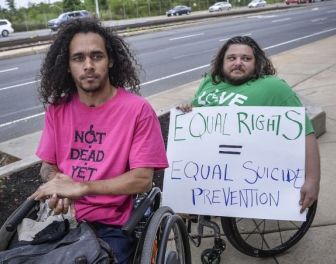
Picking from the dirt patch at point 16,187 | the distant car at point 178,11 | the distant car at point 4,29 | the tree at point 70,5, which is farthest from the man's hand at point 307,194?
the tree at point 70,5

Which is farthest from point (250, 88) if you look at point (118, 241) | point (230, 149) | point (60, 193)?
point (60, 193)

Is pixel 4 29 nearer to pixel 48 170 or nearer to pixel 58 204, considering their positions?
pixel 48 170

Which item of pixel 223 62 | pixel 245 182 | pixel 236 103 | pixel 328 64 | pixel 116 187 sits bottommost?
pixel 328 64

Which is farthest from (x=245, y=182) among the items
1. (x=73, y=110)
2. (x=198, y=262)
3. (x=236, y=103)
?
(x=73, y=110)

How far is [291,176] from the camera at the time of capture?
8.67ft

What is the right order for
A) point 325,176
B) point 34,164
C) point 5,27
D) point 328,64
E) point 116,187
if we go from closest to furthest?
point 116,187 → point 325,176 → point 34,164 → point 328,64 → point 5,27

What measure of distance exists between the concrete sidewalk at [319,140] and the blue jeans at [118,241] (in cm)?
100

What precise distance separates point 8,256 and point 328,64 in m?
9.77

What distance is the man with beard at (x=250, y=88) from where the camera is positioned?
8.77 feet

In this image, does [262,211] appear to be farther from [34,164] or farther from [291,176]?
[34,164]

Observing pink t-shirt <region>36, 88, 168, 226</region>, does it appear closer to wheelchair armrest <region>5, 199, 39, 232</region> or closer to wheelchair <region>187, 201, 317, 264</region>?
wheelchair armrest <region>5, 199, 39, 232</region>

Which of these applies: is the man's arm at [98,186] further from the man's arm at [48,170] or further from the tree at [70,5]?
the tree at [70,5]

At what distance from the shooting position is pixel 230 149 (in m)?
2.73

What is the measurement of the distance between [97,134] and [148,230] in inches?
→ 21.5
